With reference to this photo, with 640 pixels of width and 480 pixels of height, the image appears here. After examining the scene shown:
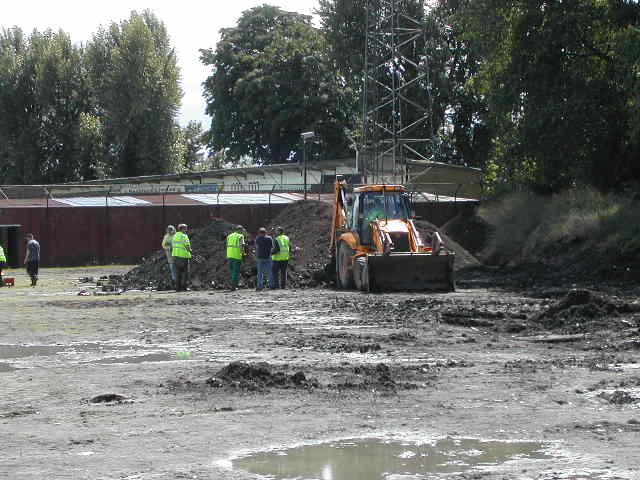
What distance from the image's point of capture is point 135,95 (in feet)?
207

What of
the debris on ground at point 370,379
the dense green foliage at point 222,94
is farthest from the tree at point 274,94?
the debris on ground at point 370,379

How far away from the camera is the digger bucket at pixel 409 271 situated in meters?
22.6

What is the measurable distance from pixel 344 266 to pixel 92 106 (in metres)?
45.6

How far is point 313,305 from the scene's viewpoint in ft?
68.0

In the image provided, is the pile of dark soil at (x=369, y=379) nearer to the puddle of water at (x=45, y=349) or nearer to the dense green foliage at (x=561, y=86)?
the puddle of water at (x=45, y=349)

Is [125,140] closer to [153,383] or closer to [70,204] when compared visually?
[70,204]

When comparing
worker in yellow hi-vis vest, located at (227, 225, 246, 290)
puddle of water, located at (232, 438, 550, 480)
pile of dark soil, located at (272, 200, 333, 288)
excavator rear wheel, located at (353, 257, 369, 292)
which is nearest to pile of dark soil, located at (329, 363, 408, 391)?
puddle of water, located at (232, 438, 550, 480)

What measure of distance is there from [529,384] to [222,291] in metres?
16.9

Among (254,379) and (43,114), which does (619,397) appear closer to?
(254,379)

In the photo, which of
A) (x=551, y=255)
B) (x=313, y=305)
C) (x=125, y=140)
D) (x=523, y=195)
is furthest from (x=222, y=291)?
(x=125, y=140)

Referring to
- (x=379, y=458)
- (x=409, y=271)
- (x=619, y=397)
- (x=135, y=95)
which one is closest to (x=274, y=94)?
(x=135, y=95)

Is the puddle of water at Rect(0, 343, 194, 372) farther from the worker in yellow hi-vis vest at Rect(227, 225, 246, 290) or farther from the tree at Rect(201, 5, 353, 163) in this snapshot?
the tree at Rect(201, 5, 353, 163)

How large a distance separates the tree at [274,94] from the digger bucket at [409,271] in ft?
129

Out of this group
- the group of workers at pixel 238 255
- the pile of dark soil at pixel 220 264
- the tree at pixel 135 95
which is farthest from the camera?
the tree at pixel 135 95
